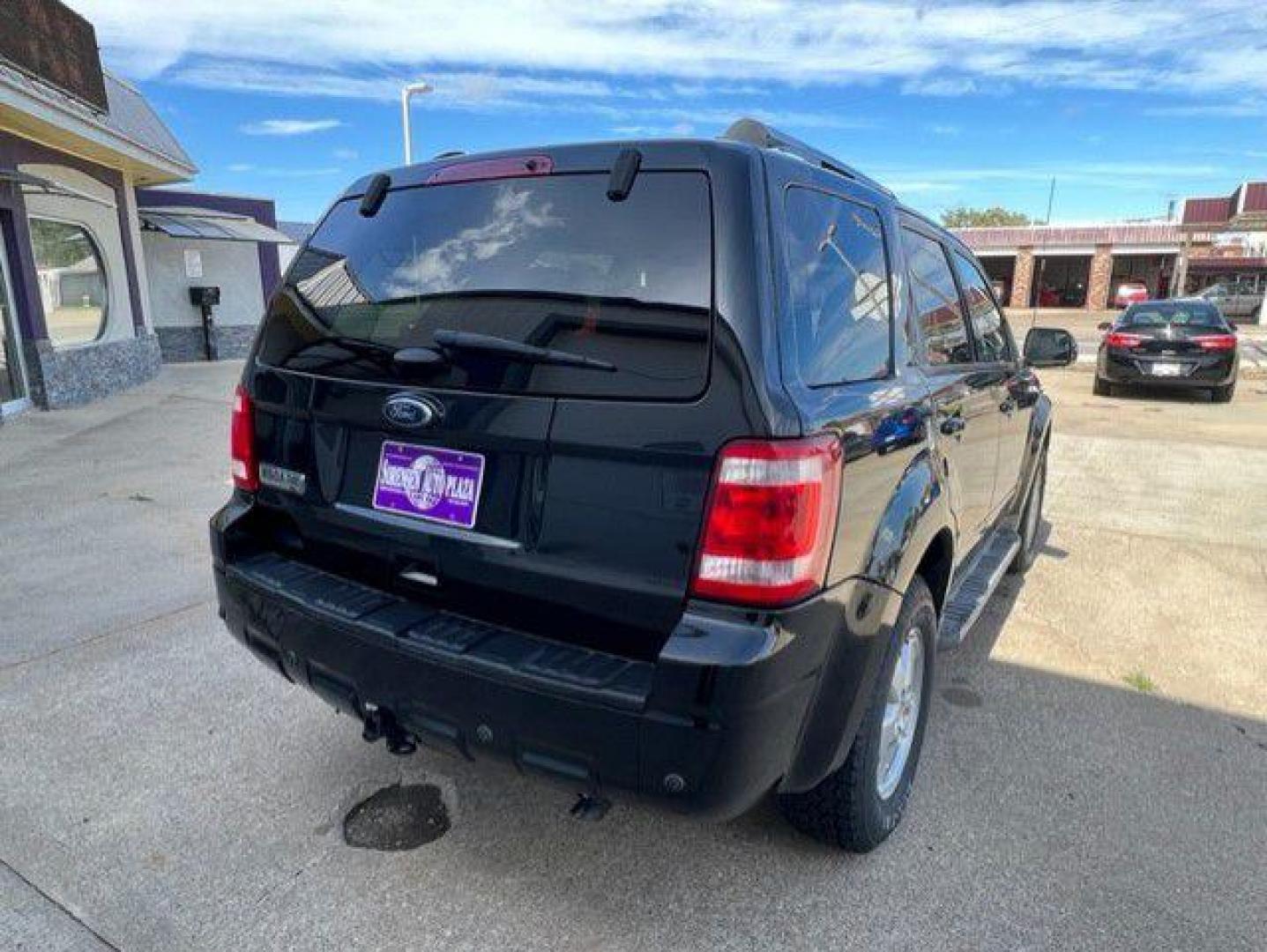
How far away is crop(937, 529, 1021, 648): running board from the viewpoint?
307cm

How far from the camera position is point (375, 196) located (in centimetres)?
252

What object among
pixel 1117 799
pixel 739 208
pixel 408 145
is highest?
pixel 408 145

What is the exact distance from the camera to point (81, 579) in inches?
182

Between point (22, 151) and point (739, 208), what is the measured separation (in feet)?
37.6

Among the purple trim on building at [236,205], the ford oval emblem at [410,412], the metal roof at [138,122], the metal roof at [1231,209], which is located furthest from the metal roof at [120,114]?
the metal roof at [1231,209]

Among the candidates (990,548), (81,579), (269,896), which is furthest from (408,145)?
(269,896)

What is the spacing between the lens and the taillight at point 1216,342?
11.8m

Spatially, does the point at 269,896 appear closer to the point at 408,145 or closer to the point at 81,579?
the point at 81,579

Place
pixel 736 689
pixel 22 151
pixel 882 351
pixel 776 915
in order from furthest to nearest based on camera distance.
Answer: pixel 22 151
pixel 882 351
pixel 776 915
pixel 736 689

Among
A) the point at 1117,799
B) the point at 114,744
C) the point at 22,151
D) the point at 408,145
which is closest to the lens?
the point at 1117,799

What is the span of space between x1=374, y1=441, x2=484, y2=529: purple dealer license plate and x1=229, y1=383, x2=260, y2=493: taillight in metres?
0.58

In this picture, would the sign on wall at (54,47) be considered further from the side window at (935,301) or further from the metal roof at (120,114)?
the side window at (935,301)

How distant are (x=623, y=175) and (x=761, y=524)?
90cm

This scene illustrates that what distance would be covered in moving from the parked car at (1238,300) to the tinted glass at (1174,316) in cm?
2617
